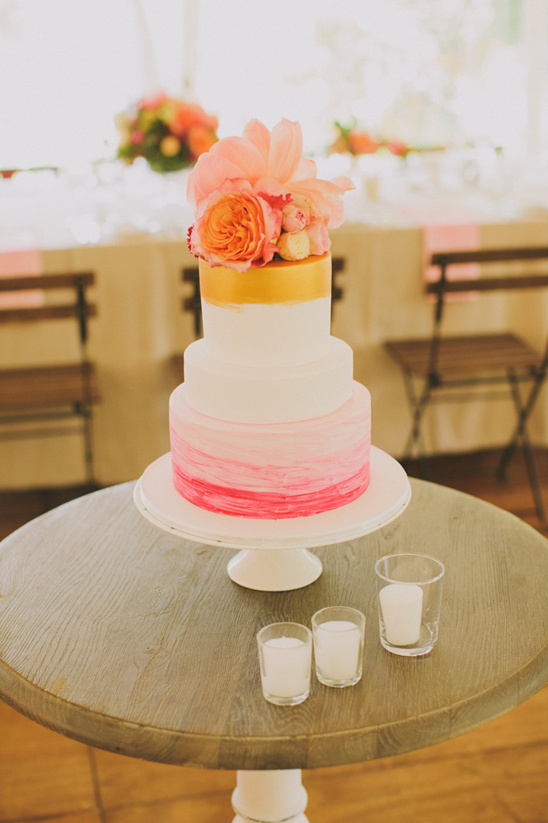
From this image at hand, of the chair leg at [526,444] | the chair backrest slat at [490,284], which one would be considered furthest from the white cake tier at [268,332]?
the chair leg at [526,444]

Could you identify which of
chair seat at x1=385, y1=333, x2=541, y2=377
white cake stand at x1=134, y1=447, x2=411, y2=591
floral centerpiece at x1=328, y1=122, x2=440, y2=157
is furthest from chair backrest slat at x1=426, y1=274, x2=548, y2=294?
white cake stand at x1=134, y1=447, x2=411, y2=591

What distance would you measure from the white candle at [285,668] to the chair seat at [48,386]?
1.62 m

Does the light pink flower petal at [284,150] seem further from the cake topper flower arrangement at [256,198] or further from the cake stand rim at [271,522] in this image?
the cake stand rim at [271,522]

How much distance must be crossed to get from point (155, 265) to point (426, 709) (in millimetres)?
1944

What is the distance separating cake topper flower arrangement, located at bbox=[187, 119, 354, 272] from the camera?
1.01 m

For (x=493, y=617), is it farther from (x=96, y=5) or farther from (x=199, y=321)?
(x=96, y=5)

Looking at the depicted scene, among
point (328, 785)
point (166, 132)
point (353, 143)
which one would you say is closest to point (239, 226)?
point (328, 785)

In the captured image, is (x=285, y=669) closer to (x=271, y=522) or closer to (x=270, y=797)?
(x=271, y=522)

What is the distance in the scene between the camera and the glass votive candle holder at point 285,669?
0.95 meters

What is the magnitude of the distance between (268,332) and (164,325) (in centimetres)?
168

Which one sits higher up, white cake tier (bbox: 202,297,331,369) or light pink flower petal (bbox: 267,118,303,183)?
light pink flower petal (bbox: 267,118,303,183)

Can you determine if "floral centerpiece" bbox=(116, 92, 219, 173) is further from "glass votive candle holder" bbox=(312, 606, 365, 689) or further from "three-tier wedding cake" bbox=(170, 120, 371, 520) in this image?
"glass votive candle holder" bbox=(312, 606, 365, 689)

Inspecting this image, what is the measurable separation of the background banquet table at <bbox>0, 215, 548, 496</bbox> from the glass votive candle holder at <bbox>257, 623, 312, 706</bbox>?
72.4 inches

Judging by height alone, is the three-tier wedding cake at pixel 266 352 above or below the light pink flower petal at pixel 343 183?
below
